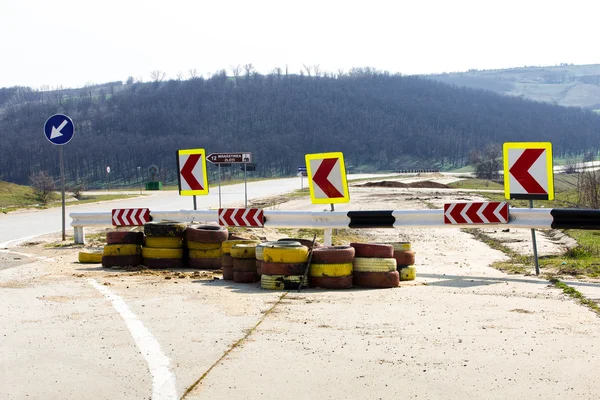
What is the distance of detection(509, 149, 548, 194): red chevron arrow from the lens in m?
13.0

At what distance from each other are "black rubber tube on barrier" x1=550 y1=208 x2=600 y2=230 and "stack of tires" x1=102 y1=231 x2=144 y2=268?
701cm

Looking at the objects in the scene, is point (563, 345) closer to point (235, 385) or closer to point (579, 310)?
point (579, 310)

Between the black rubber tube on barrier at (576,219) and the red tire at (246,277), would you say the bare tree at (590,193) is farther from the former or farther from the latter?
the red tire at (246,277)

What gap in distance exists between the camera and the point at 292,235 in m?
20.9

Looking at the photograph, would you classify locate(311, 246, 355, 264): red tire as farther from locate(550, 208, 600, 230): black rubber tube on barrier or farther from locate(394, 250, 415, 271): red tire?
locate(550, 208, 600, 230): black rubber tube on barrier

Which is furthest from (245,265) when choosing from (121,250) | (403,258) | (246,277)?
(121,250)

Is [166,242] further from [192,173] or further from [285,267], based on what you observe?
[285,267]

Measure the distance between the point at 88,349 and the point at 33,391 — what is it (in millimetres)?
1338

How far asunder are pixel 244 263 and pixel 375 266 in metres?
2.01

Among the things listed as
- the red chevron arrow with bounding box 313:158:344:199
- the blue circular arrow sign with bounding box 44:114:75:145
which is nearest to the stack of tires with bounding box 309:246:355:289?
the red chevron arrow with bounding box 313:158:344:199

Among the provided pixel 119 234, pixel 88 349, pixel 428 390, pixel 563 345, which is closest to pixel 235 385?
pixel 428 390

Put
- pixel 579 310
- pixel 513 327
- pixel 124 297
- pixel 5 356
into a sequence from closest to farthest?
pixel 5 356, pixel 513 327, pixel 579 310, pixel 124 297

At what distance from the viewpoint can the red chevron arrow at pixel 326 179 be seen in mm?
14148

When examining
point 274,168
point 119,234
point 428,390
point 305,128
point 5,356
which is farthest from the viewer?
point 305,128
